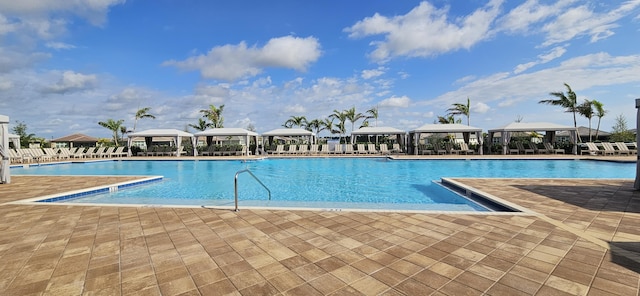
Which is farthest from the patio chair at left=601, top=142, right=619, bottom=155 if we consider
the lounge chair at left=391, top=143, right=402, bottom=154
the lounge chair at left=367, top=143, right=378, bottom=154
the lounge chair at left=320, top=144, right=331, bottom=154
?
the lounge chair at left=320, top=144, right=331, bottom=154

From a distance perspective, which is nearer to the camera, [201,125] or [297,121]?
[201,125]

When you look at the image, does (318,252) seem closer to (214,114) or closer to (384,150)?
(384,150)

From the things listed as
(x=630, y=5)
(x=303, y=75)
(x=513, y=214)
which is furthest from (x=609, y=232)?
(x=303, y=75)

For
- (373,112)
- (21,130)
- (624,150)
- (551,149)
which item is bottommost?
(624,150)

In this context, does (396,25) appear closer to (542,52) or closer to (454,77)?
(542,52)

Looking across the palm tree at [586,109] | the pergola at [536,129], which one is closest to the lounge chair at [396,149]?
the pergola at [536,129]

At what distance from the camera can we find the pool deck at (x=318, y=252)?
1775 mm

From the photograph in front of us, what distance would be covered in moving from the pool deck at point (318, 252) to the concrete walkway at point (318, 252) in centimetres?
1

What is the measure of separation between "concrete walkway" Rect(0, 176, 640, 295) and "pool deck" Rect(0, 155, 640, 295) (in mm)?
13

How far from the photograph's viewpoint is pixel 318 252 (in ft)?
7.64

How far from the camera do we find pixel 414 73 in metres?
17.7

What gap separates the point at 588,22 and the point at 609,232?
8.60 metres

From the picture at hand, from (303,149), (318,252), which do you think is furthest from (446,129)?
(318,252)

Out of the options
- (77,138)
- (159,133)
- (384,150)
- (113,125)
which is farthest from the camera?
Answer: (77,138)
